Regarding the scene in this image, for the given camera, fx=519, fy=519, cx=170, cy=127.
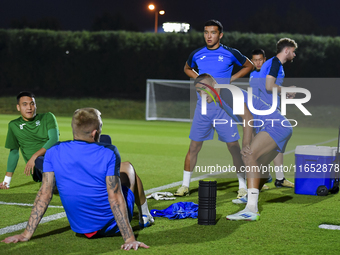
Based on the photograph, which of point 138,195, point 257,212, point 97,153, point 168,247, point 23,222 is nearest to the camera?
point 97,153

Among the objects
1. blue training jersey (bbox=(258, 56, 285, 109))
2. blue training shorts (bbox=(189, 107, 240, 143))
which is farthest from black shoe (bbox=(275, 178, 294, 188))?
blue training jersey (bbox=(258, 56, 285, 109))

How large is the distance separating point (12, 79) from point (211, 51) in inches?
1190

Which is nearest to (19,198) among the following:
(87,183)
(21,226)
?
(21,226)

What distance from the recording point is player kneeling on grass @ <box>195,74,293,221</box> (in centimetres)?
554

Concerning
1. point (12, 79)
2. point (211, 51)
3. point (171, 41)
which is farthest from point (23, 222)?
point (12, 79)

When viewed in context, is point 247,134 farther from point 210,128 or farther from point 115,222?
point 115,222

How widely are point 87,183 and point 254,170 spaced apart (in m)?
2.06

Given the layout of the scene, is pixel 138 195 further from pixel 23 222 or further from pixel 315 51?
pixel 315 51

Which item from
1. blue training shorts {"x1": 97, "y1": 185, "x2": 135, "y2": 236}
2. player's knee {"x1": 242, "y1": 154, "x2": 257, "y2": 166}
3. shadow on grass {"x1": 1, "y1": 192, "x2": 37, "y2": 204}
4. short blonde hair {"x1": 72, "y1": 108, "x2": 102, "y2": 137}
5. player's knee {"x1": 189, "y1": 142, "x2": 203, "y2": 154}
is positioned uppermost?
short blonde hair {"x1": 72, "y1": 108, "x2": 102, "y2": 137}

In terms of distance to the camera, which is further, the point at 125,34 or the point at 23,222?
the point at 125,34

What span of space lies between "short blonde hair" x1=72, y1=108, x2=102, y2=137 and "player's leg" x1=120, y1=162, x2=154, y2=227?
70cm

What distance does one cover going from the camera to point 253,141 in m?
5.69

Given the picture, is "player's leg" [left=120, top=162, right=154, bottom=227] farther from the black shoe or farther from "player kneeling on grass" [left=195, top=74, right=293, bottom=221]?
the black shoe

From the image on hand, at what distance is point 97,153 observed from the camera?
409 cm
